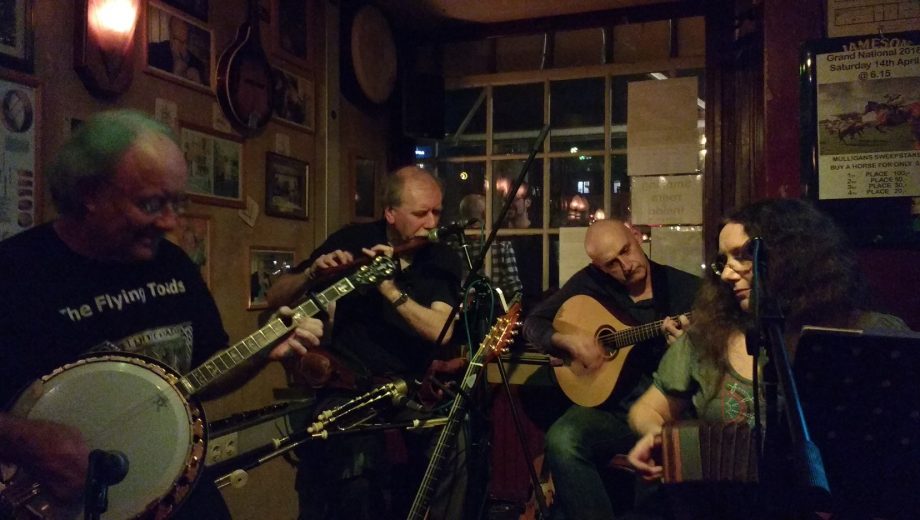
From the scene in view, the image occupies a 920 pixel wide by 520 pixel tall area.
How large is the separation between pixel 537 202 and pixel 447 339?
4.34ft

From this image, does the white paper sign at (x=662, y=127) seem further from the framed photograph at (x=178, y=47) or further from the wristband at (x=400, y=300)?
the framed photograph at (x=178, y=47)

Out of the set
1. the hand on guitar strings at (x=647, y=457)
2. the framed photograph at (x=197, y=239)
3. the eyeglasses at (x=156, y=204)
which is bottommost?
the hand on guitar strings at (x=647, y=457)

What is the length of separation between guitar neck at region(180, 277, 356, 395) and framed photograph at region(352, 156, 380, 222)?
60.0 inches

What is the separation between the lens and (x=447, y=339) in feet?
8.96

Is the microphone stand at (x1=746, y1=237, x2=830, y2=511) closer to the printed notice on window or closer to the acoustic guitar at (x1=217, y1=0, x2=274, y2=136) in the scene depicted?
the printed notice on window

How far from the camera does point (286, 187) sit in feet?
10.0

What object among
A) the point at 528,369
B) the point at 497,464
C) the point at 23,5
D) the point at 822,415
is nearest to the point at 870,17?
the point at 822,415

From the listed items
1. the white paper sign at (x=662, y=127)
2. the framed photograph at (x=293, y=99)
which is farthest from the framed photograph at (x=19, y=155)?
the white paper sign at (x=662, y=127)

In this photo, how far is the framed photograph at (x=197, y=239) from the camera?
249 centimetres

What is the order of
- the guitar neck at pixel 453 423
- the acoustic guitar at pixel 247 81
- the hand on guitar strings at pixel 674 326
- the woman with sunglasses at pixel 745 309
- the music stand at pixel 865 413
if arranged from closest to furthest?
1. the music stand at pixel 865 413
2. the woman with sunglasses at pixel 745 309
3. the guitar neck at pixel 453 423
4. the acoustic guitar at pixel 247 81
5. the hand on guitar strings at pixel 674 326

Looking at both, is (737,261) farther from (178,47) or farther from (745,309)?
(178,47)

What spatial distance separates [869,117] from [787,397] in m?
1.85

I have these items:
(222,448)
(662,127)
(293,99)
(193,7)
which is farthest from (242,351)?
(662,127)

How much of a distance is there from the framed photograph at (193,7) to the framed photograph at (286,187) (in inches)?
24.1
